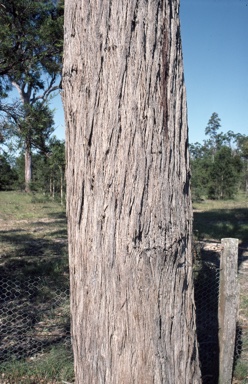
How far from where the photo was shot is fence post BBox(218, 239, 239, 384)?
3.06m

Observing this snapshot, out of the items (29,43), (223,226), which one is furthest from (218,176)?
(29,43)

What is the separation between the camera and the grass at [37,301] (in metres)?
3.38

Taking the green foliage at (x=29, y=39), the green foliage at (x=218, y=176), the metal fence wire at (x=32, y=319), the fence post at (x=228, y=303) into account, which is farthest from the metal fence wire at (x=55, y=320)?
the green foliage at (x=218, y=176)

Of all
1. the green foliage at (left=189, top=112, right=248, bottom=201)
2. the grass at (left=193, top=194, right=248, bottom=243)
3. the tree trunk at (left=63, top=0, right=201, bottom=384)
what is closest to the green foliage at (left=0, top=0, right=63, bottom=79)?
the grass at (left=193, top=194, right=248, bottom=243)

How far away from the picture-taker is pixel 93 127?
1812 millimetres

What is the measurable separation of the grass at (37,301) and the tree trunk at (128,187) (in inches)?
→ 64.2

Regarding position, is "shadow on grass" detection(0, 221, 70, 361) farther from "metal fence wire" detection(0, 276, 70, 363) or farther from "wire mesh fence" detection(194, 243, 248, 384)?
"wire mesh fence" detection(194, 243, 248, 384)

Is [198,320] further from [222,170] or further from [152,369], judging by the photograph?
[222,170]

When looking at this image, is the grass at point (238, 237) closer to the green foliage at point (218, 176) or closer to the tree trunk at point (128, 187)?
the tree trunk at point (128, 187)

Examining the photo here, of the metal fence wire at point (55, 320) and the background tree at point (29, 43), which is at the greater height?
the background tree at point (29, 43)

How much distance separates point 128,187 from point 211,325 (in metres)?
3.23

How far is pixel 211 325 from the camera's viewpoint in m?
4.54

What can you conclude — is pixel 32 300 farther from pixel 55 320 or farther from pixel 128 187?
pixel 128 187

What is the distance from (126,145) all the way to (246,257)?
23.0 feet
